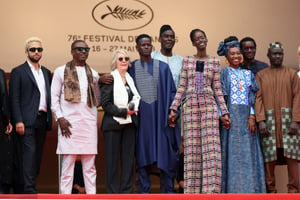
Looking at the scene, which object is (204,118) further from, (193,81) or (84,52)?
(84,52)

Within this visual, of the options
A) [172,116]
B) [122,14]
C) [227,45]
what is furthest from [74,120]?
[122,14]

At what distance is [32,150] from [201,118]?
5.71 feet

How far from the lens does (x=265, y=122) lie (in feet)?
22.4

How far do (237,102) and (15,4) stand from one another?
12.8 ft

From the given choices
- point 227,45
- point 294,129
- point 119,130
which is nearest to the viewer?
point 119,130

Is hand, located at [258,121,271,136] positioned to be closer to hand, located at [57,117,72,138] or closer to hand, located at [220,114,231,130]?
hand, located at [220,114,231,130]

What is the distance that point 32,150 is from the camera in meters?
6.68

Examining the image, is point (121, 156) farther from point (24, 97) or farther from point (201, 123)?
point (24, 97)

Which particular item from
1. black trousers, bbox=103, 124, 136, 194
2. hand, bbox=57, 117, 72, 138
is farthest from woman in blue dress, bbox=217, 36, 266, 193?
hand, bbox=57, 117, 72, 138

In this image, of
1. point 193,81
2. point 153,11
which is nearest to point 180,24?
point 153,11

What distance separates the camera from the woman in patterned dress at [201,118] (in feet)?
21.5

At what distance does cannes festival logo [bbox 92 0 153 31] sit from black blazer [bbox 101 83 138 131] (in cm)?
274

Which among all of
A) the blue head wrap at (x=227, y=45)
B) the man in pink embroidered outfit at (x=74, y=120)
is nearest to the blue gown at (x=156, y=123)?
the man in pink embroidered outfit at (x=74, y=120)

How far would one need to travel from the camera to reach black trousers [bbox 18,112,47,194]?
262 inches
